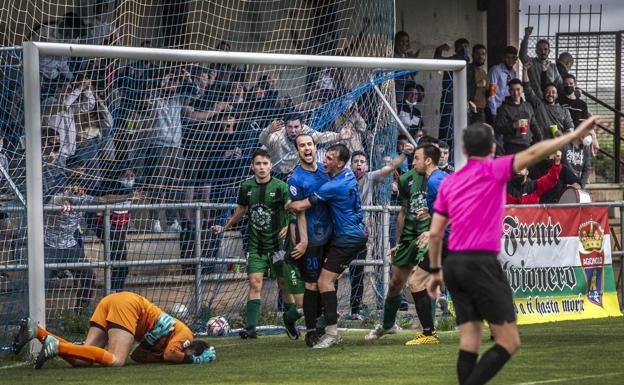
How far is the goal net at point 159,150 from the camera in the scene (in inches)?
579

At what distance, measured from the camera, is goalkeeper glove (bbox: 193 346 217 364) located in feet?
39.5

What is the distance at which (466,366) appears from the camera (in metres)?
8.52

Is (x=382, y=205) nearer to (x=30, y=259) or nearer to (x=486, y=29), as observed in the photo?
(x=30, y=259)

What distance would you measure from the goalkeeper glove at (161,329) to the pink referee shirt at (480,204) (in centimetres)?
396

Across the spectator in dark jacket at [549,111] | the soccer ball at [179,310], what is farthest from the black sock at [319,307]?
the spectator in dark jacket at [549,111]

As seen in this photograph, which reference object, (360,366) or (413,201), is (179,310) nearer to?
(413,201)

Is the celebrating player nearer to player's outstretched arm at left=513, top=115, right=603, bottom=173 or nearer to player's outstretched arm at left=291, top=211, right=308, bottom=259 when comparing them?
player's outstretched arm at left=291, top=211, right=308, bottom=259

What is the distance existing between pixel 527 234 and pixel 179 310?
459 cm

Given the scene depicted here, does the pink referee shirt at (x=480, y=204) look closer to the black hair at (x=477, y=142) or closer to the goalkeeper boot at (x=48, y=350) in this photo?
the black hair at (x=477, y=142)

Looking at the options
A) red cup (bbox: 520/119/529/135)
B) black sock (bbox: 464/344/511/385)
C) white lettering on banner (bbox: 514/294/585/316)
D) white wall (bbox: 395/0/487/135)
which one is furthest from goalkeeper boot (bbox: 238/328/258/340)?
white wall (bbox: 395/0/487/135)

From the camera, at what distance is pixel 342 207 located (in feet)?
43.7

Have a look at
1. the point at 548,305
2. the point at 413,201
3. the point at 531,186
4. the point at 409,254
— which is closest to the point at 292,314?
the point at 409,254

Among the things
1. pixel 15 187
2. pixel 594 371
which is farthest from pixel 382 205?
pixel 594 371

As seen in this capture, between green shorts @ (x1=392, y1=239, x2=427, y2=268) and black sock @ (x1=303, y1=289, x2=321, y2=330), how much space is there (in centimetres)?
92
